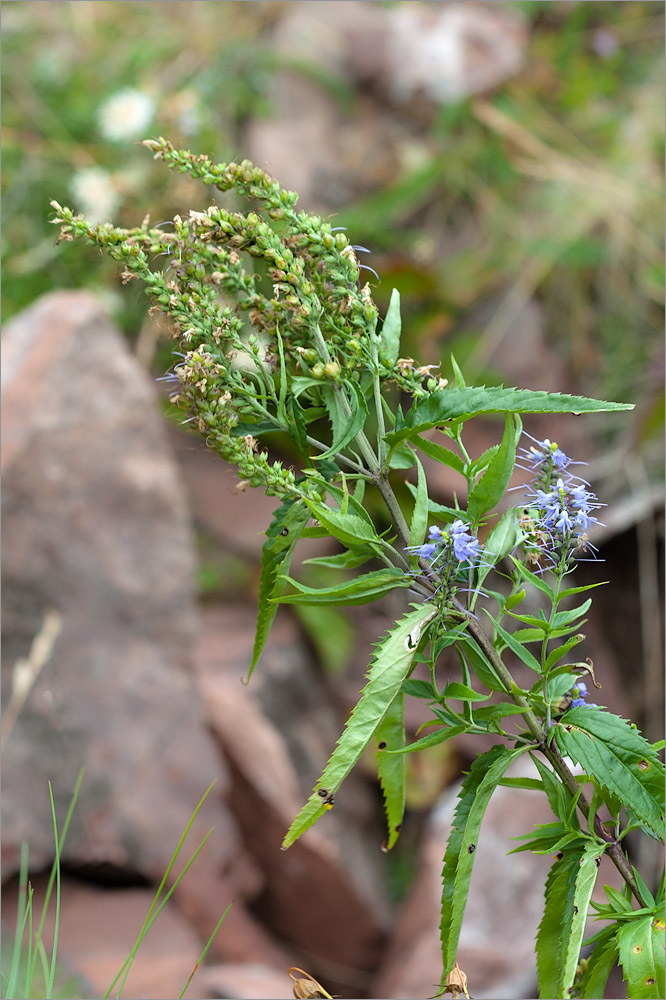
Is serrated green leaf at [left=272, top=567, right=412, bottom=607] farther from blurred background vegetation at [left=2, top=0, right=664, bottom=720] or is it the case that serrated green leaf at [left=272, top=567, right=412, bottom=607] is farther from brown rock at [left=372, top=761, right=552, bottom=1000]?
blurred background vegetation at [left=2, top=0, right=664, bottom=720]

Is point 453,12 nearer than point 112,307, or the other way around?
point 112,307

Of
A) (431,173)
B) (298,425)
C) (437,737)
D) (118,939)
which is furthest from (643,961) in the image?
(431,173)

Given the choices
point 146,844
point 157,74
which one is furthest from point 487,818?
point 157,74

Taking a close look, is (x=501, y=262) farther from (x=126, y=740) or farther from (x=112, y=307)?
(x=126, y=740)

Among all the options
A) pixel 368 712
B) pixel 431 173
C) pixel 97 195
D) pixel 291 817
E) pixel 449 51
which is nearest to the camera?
pixel 368 712

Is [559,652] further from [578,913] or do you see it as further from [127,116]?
[127,116]

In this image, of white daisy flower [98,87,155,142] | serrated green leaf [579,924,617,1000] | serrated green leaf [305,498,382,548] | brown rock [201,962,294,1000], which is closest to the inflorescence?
serrated green leaf [305,498,382,548]
